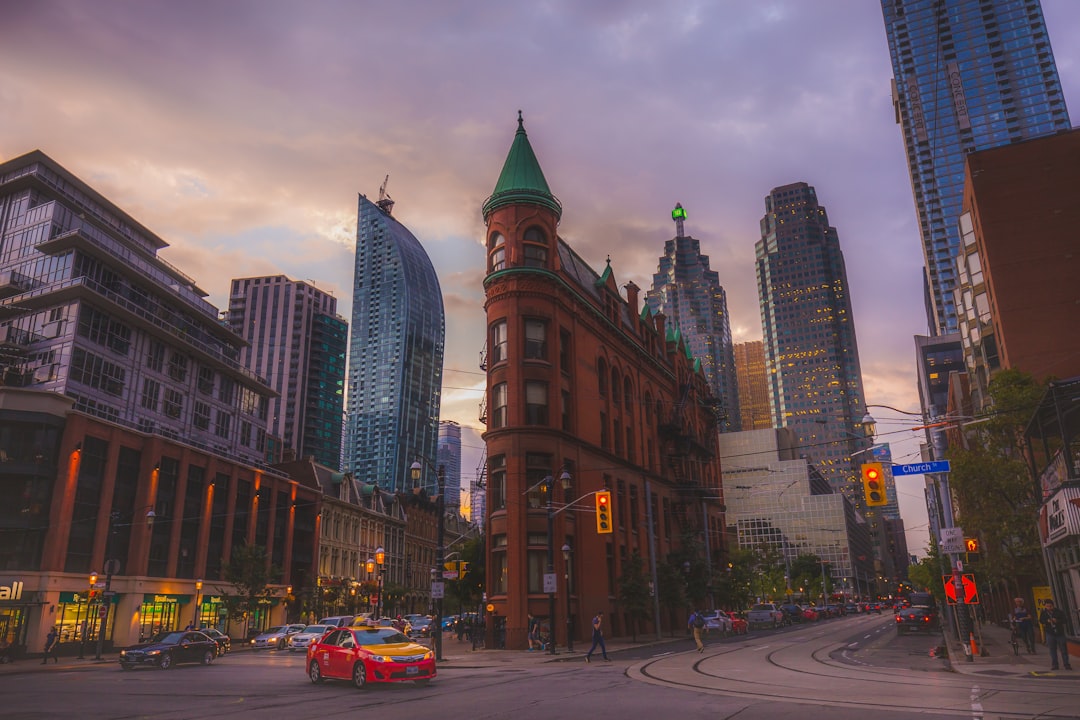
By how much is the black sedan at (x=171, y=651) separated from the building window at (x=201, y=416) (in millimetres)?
44382

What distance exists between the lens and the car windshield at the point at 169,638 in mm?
29788

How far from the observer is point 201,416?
7238cm

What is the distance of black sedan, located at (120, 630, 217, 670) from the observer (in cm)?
2880

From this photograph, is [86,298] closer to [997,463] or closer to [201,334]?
[201,334]

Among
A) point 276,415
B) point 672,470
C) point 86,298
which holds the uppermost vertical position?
point 276,415

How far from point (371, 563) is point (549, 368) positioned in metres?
52.9

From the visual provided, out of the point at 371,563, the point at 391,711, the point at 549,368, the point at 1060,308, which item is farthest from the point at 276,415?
the point at 391,711

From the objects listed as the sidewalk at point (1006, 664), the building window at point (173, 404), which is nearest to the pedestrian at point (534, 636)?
the sidewalk at point (1006, 664)

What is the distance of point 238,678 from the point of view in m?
Result: 22.8

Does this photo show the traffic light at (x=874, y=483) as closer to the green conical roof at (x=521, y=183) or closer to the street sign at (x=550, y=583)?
the street sign at (x=550, y=583)

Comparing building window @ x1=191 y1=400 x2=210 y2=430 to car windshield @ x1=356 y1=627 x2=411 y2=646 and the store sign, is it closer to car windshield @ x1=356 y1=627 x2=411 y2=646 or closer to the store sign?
the store sign

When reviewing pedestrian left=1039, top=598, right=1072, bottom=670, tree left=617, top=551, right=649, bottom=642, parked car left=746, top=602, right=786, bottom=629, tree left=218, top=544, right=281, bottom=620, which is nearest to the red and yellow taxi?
pedestrian left=1039, top=598, right=1072, bottom=670

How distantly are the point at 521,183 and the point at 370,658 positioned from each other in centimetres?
3386

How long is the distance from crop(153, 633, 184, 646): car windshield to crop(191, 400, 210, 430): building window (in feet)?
147
